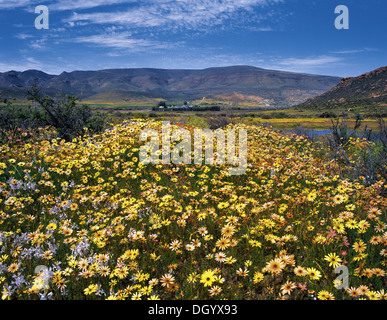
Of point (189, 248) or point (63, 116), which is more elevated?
point (63, 116)

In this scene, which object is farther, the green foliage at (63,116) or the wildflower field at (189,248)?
the green foliage at (63,116)

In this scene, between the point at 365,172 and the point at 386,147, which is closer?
the point at 365,172

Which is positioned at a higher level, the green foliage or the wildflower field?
the green foliage

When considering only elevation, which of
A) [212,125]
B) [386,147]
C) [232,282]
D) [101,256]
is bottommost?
[232,282]

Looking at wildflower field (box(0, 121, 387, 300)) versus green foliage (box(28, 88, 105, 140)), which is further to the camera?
green foliage (box(28, 88, 105, 140))

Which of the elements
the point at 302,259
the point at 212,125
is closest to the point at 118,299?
the point at 302,259

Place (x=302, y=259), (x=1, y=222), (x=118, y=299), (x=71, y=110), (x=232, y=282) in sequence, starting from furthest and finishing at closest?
(x=71, y=110) < (x=1, y=222) < (x=302, y=259) < (x=232, y=282) < (x=118, y=299)

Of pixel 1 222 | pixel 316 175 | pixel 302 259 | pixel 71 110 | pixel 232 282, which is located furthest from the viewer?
pixel 71 110

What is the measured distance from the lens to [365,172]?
6.21 metres

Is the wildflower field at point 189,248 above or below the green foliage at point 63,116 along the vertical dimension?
below

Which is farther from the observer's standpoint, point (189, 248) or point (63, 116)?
point (63, 116)
